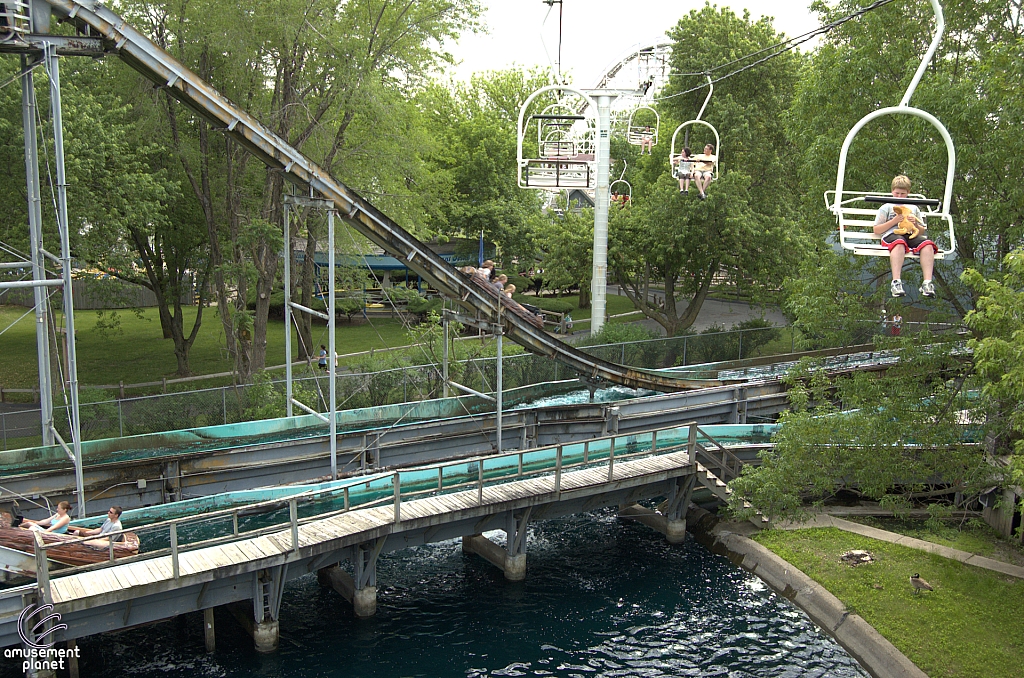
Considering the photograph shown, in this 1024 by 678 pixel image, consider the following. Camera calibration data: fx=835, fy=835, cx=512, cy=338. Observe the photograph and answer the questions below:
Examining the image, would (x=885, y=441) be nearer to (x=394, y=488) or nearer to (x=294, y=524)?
(x=394, y=488)

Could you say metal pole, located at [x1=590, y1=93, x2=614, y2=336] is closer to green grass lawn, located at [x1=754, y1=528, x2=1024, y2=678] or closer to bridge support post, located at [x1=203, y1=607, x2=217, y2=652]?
green grass lawn, located at [x1=754, y1=528, x2=1024, y2=678]

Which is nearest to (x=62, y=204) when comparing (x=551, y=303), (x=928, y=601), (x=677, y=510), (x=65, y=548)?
(x=65, y=548)

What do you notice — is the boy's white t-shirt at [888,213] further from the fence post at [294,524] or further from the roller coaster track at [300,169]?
the fence post at [294,524]

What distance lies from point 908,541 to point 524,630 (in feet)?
30.1

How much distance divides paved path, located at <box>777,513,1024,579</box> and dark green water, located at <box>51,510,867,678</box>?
260cm

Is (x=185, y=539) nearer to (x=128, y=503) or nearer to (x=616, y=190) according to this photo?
(x=128, y=503)

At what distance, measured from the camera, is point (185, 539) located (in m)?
15.4

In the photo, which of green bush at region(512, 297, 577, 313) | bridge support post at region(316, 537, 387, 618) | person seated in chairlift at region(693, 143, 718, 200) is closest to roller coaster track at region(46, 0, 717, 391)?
person seated in chairlift at region(693, 143, 718, 200)

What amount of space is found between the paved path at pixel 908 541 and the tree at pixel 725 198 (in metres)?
16.2

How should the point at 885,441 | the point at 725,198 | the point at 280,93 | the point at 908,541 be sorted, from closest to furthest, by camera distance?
1. the point at 885,441
2. the point at 908,541
3. the point at 280,93
4. the point at 725,198

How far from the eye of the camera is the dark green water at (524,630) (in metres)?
15.2

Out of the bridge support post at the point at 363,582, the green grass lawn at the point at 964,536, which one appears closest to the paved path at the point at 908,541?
the green grass lawn at the point at 964,536

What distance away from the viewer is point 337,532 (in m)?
15.8

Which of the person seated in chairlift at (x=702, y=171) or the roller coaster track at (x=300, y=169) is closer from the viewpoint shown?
the roller coaster track at (x=300, y=169)
